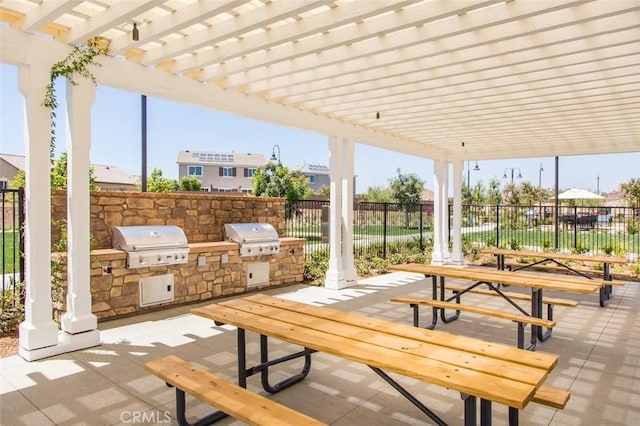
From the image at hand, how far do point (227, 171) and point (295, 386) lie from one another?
3757 cm

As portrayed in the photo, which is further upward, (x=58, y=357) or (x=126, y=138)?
(x=126, y=138)

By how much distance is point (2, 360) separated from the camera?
3.63 meters

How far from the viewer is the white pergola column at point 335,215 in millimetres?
6992

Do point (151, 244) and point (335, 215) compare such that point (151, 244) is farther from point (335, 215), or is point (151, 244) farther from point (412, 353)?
point (412, 353)

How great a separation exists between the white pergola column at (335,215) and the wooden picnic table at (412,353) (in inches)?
151

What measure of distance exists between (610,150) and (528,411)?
732 centimetres

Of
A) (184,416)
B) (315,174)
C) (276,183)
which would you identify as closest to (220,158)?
(315,174)

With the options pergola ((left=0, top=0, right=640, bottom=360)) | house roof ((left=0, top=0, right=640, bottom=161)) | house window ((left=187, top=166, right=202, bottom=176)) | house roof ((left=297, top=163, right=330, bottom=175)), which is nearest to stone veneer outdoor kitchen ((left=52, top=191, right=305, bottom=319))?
pergola ((left=0, top=0, right=640, bottom=360))

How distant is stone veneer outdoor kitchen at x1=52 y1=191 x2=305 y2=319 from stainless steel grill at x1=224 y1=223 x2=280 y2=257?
127 millimetres

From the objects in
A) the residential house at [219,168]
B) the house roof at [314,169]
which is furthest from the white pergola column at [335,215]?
the house roof at [314,169]

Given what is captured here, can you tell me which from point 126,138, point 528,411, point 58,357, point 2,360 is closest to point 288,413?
point 528,411

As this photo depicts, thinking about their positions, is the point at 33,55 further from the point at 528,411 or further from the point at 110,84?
the point at 528,411

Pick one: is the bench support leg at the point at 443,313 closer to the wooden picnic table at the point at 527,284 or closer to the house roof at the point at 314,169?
the wooden picnic table at the point at 527,284

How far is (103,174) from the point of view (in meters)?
31.6
